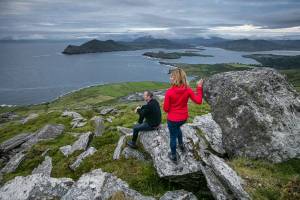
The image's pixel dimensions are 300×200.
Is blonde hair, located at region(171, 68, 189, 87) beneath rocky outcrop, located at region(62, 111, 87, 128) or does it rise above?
above

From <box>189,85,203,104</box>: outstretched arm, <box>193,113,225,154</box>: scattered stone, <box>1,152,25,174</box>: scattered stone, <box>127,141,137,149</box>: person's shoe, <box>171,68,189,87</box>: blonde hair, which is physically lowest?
<box>1,152,25,174</box>: scattered stone

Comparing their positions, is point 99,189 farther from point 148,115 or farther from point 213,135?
point 213,135

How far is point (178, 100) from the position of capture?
47.1ft

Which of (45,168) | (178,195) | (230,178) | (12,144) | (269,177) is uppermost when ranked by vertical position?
(230,178)

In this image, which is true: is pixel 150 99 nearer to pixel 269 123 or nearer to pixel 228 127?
pixel 228 127

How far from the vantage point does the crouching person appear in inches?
657

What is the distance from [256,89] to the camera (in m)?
18.2

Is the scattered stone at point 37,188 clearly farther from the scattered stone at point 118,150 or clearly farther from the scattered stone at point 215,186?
the scattered stone at point 215,186

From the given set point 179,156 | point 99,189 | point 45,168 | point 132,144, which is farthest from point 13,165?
point 179,156

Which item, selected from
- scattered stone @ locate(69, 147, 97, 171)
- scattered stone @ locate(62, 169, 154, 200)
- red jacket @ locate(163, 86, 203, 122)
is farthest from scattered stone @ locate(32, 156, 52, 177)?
red jacket @ locate(163, 86, 203, 122)

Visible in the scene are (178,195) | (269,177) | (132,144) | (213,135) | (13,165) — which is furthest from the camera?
(13,165)

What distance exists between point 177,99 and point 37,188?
29.4ft

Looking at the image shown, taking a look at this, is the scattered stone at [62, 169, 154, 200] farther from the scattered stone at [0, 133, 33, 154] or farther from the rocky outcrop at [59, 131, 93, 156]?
the scattered stone at [0, 133, 33, 154]

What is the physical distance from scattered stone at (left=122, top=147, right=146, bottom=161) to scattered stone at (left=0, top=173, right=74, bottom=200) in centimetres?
361
